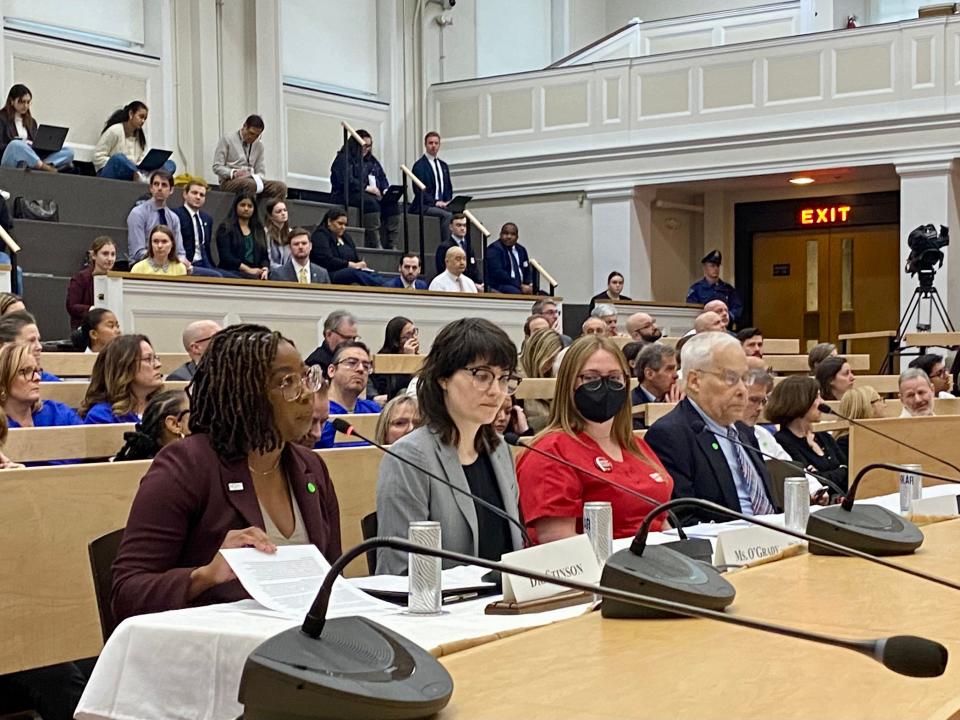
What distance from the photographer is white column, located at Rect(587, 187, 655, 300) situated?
47.5 feet

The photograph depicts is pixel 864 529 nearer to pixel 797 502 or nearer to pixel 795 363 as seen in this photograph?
pixel 797 502

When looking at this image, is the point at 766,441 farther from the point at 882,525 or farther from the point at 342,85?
the point at 342,85

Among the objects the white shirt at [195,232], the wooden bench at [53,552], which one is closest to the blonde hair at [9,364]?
the wooden bench at [53,552]

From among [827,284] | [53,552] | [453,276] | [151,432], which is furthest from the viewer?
[827,284]

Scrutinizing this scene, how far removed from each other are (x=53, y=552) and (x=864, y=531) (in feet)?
6.12

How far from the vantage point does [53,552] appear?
3.30 metres

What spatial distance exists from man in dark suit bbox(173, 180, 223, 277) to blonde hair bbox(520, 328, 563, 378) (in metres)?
3.31

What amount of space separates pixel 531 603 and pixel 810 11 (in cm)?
1369

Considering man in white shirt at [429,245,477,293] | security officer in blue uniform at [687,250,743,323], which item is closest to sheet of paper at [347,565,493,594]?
man in white shirt at [429,245,477,293]

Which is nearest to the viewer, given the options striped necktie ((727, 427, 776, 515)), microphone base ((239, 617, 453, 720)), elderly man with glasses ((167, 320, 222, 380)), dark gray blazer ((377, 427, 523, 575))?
microphone base ((239, 617, 453, 720))

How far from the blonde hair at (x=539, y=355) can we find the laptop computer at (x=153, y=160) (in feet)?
15.9

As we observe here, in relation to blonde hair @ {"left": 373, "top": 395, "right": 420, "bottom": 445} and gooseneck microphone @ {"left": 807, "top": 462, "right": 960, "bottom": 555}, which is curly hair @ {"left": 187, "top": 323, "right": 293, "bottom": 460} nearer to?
gooseneck microphone @ {"left": 807, "top": 462, "right": 960, "bottom": 555}

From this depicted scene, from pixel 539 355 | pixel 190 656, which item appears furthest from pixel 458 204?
pixel 190 656

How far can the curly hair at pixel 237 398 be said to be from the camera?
258cm
